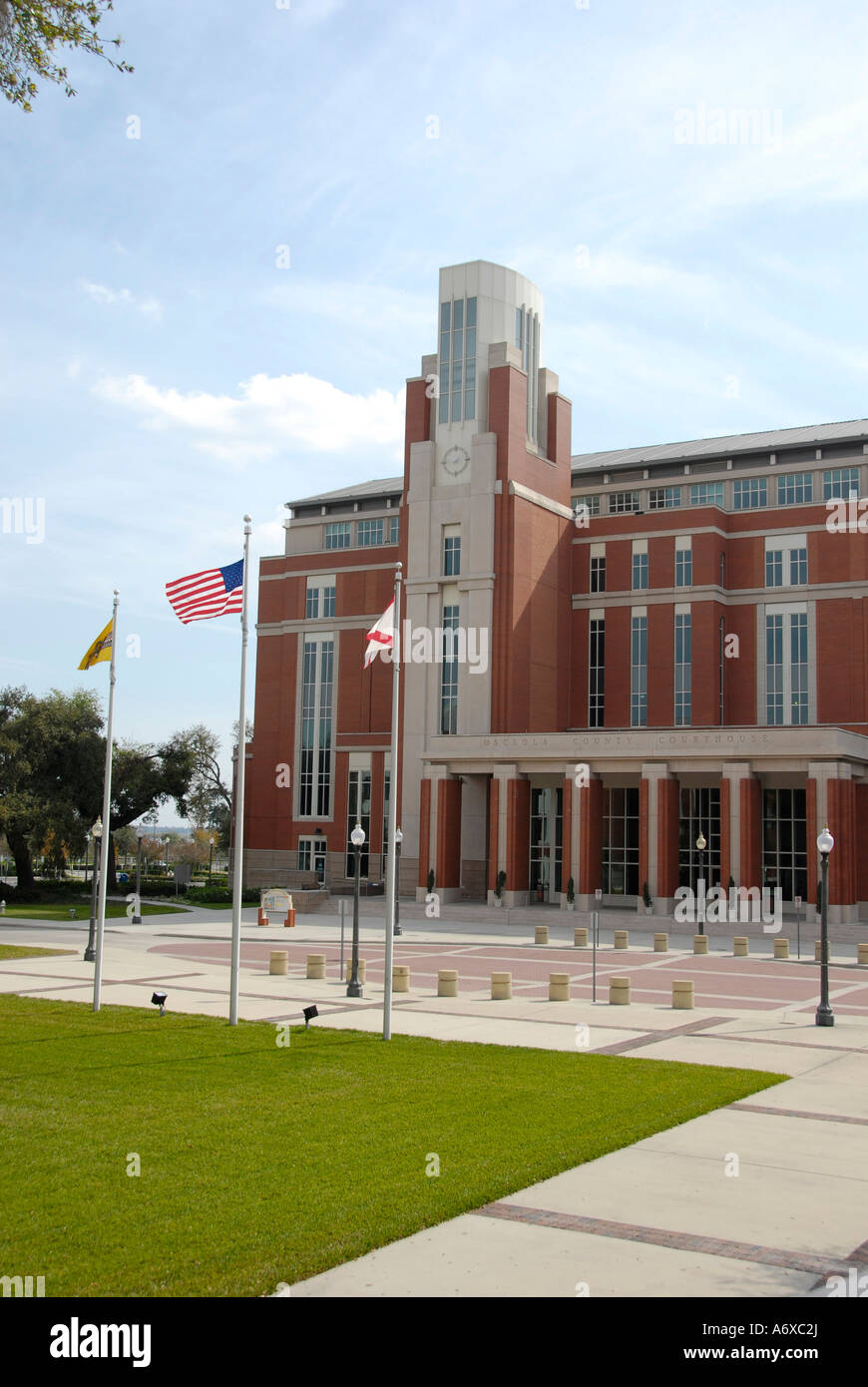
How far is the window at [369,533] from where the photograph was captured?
74.4 m

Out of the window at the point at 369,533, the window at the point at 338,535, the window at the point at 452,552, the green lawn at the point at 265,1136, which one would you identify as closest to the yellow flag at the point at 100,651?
the green lawn at the point at 265,1136

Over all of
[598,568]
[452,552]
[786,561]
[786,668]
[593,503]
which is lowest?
[786,668]

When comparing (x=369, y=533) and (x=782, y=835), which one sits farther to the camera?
(x=369, y=533)

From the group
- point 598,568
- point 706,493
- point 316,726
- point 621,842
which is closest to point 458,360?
point 598,568

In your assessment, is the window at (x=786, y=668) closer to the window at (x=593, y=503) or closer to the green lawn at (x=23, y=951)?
the window at (x=593, y=503)

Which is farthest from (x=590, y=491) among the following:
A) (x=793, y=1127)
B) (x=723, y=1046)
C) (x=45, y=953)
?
(x=793, y=1127)

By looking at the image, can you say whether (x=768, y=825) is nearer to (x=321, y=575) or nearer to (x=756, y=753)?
(x=756, y=753)

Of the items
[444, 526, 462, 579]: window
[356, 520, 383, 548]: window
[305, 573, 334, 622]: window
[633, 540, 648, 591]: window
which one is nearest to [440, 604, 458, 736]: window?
[444, 526, 462, 579]: window

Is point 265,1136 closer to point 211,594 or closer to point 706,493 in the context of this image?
point 211,594

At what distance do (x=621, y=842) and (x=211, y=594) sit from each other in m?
43.8

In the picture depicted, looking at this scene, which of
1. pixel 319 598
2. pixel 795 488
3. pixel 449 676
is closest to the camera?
pixel 449 676

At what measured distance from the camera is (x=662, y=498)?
68.8 metres

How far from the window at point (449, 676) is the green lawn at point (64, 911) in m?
16.7

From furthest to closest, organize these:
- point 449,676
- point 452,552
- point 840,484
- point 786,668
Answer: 1. point 452,552
2. point 840,484
3. point 449,676
4. point 786,668
